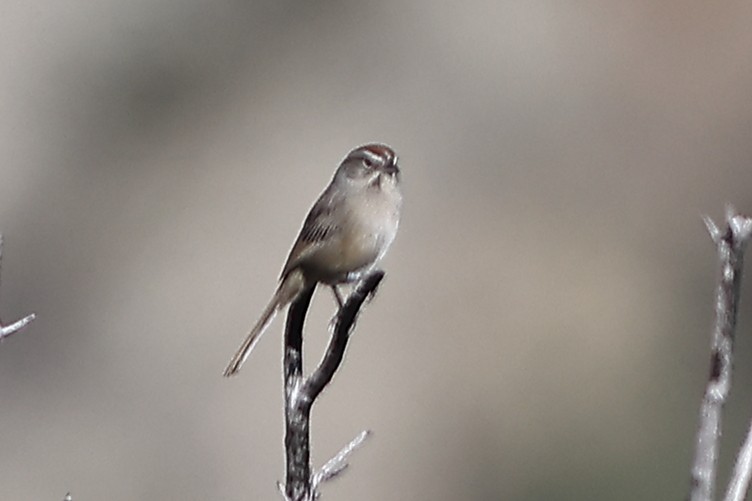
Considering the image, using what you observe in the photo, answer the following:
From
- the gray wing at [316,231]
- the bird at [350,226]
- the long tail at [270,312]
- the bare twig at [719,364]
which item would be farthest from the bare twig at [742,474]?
the gray wing at [316,231]

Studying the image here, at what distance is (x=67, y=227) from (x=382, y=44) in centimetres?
266

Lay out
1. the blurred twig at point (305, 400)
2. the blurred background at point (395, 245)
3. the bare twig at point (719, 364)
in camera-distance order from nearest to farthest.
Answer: the bare twig at point (719, 364) < the blurred twig at point (305, 400) < the blurred background at point (395, 245)

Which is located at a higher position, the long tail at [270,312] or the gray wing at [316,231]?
the gray wing at [316,231]

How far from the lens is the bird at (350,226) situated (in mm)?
3787

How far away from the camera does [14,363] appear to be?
9109mm

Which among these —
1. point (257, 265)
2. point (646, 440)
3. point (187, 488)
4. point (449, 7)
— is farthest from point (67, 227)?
point (646, 440)

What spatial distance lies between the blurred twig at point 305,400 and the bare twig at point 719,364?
0.79 meters

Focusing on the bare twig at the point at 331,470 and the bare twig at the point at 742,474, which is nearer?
the bare twig at the point at 742,474

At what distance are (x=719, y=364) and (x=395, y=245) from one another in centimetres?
745

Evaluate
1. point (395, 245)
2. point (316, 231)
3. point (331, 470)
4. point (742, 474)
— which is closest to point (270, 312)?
point (316, 231)

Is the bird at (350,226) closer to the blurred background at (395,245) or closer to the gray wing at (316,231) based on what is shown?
the gray wing at (316,231)

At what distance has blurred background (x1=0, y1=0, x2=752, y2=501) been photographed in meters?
8.90

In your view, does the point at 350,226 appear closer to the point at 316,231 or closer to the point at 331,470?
the point at 316,231

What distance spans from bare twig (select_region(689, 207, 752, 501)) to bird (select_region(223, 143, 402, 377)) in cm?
187
